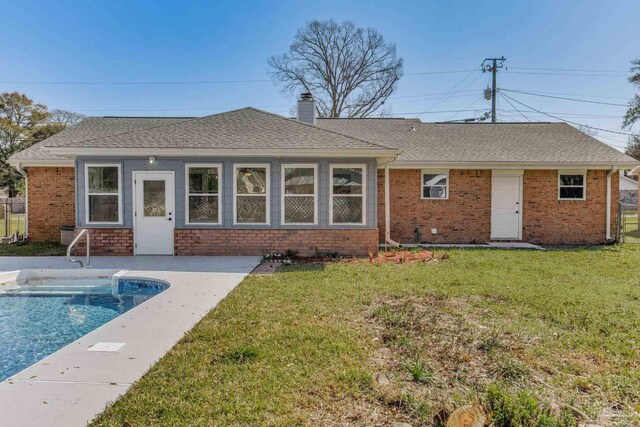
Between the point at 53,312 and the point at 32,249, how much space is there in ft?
20.7

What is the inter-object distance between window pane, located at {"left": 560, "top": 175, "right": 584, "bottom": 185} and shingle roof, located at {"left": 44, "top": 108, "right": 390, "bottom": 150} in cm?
746

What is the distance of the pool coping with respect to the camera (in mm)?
2932

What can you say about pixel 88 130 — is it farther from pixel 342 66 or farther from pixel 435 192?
pixel 342 66

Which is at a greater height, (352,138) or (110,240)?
(352,138)

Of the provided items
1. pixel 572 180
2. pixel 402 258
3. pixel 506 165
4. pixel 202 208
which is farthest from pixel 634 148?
pixel 202 208

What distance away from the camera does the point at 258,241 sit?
1018 centimetres

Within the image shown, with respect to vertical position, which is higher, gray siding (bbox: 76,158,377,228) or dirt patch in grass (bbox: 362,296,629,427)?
gray siding (bbox: 76,158,377,228)

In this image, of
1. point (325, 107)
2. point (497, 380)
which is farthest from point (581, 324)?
point (325, 107)

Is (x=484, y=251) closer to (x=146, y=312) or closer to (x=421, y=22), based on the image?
(x=146, y=312)

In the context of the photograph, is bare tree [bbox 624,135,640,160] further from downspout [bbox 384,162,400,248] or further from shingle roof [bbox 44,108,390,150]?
shingle roof [bbox 44,108,390,150]

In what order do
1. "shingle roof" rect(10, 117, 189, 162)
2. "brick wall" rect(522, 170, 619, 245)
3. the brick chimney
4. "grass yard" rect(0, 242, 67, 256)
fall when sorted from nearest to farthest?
1. "grass yard" rect(0, 242, 67, 256)
2. "shingle roof" rect(10, 117, 189, 162)
3. "brick wall" rect(522, 170, 619, 245)
4. the brick chimney

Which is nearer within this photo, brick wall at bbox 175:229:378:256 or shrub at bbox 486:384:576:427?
shrub at bbox 486:384:576:427

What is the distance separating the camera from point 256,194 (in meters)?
10.2

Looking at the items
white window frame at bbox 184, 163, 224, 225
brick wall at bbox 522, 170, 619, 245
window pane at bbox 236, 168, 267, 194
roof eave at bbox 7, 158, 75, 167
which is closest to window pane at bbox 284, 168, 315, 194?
window pane at bbox 236, 168, 267, 194
